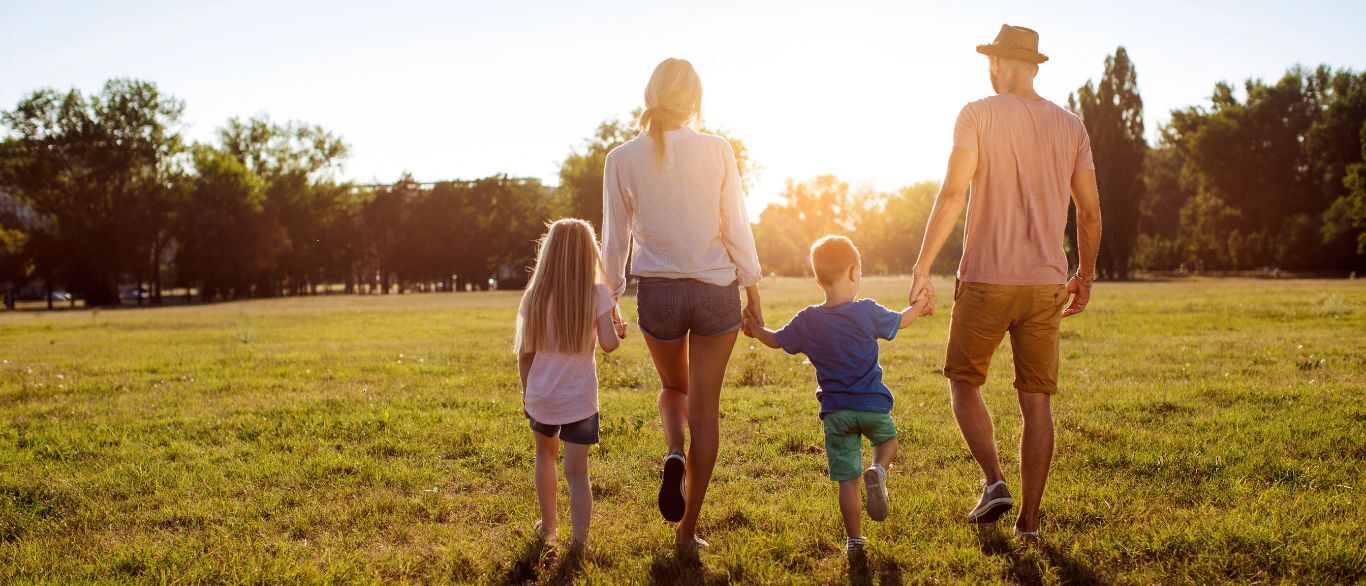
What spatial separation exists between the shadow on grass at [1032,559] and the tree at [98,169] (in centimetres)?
7140

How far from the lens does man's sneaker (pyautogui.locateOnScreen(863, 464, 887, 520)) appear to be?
3.93 metres

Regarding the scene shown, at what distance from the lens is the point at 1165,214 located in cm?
9212

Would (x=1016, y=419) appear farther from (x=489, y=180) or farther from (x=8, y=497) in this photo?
(x=489, y=180)

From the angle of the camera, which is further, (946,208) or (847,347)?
(946,208)

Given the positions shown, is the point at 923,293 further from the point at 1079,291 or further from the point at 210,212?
the point at 210,212

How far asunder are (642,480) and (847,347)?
2.23 meters

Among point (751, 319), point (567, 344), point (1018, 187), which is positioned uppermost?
point (1018, 187)

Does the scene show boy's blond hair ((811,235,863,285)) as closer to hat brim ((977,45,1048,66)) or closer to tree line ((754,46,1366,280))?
hat brim ((977,45,1048,66))

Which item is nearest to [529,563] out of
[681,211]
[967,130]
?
[681,211]

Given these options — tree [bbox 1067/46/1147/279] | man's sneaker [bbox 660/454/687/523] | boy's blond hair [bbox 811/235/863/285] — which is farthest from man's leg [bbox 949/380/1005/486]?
tree [bbox 1067/46/1147/279]

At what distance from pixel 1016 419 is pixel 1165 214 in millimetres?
99114

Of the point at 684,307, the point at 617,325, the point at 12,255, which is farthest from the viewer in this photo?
the point at 12,255

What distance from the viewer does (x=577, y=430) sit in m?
4.23

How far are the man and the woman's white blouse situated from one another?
102cm
